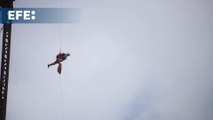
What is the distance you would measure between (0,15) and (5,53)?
1235 mm

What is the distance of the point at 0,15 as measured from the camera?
696 cm

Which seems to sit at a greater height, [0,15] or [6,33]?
[0,15]

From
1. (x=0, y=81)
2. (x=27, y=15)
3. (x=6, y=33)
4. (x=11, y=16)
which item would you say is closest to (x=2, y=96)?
(x=0, y=81)

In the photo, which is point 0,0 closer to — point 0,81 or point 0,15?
point 0,15

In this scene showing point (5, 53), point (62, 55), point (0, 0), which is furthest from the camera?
point (62, 55)

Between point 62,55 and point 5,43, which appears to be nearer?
point 5,43

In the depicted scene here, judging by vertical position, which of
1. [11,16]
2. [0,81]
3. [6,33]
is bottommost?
[0,81]

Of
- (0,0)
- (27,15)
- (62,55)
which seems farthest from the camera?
(27,15)

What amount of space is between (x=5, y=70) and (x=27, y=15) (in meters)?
3.81

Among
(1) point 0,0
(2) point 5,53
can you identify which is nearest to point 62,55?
(2) point 5,53

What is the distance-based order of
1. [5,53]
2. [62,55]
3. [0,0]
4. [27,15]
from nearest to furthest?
[0,0], [5,53], [62,55], [27,15]

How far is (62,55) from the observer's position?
342 inches

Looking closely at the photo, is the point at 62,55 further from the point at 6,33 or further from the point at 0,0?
the point at 0,0

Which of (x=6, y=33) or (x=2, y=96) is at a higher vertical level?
(x=6, y=33)
